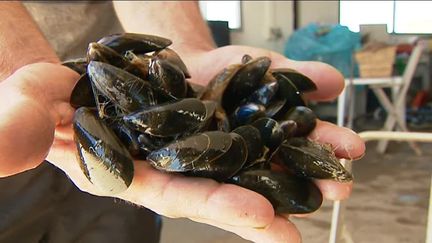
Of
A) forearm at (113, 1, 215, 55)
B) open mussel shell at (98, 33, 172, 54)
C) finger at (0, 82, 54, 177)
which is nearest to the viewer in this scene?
finger at (0, 82, 54, 177)

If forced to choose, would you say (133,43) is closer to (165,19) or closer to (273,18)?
(165,19)

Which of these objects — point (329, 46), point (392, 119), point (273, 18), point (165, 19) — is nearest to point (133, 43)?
point (165, 19)

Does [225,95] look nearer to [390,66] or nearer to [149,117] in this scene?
[149,117]

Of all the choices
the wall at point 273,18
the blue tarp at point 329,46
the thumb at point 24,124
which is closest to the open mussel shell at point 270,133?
the thumb at point 24,124

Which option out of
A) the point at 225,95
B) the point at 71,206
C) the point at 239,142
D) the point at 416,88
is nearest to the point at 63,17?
the point at 71,206

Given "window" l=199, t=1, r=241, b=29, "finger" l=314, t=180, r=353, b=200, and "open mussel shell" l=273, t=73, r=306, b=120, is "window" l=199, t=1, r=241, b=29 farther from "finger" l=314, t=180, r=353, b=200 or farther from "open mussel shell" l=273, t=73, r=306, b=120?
"finger" l=314, t=180, r=353, b=200

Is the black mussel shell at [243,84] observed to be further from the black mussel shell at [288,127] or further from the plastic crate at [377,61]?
the plastic crate at [377,61]

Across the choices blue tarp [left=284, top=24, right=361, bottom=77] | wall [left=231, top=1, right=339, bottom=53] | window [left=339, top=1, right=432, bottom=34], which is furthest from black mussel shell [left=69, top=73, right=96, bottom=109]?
window [left=339, top=1, right=432, bottom=34]
